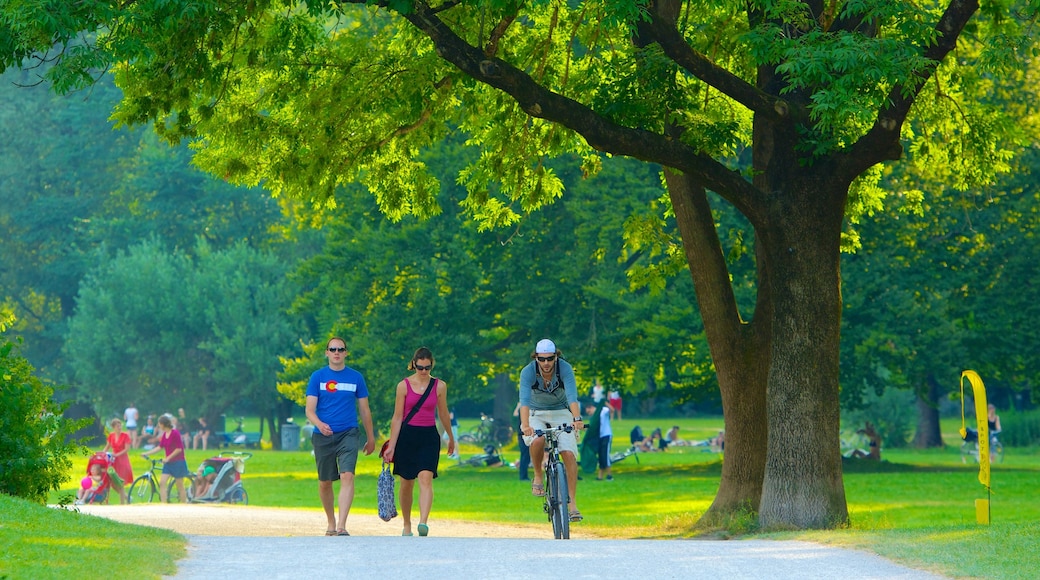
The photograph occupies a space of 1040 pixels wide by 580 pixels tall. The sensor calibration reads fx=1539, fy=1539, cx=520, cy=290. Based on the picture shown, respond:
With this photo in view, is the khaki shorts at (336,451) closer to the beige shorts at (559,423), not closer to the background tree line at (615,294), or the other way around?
the beige shorts at (559,423)

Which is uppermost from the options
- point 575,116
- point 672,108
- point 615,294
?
point 615,294

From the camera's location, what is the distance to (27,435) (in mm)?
14812

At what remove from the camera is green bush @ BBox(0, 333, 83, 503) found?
1455 centimetres

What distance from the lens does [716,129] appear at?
15797 millimetres

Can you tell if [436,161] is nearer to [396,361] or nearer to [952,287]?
[396,361]

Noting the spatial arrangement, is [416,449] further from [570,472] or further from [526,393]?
[570,472]

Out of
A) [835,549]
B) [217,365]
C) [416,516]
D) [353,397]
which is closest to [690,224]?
[353,397]

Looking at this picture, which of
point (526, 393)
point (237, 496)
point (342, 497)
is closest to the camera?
point (526, 393)

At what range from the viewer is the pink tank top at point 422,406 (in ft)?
45.2

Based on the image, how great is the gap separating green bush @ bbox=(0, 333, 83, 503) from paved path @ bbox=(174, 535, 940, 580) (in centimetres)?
337

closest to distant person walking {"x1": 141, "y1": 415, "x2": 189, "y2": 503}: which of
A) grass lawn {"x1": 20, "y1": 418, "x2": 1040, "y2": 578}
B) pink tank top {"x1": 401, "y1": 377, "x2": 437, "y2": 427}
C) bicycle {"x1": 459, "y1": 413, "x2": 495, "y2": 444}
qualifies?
grass lawn {"x1": 20, "y1": 418, "x2": 1040, "y2": 578}

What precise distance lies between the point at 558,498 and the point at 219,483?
12.6 meters

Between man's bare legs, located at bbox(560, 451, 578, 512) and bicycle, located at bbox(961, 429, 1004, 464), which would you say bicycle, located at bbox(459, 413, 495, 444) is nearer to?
bicycle, located at bbox(961, 429, 1004, 464)

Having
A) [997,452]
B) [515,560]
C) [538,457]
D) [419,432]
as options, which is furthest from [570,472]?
[997,452]
